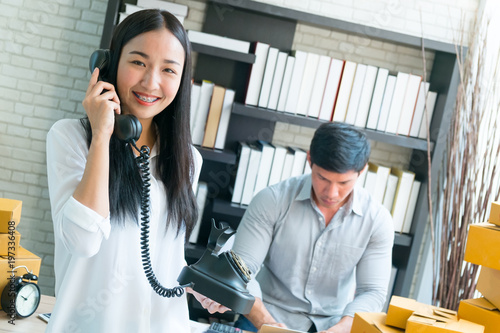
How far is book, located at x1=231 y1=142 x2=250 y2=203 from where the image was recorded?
3410 millimetres

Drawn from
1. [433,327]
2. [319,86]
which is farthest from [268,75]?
[433,327]

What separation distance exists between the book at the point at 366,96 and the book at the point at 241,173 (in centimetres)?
68

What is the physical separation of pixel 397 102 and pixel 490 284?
5.96 ft

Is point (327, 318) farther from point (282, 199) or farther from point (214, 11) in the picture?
point (214, 11)

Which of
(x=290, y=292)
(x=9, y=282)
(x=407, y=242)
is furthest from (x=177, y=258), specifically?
(x=407, y=242)

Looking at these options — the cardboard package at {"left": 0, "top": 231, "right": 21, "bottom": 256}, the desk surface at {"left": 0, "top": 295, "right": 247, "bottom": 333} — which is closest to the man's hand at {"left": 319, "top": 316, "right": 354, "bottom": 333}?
the desk surface at {"left": 0, "top": 295, "right": 247, "bottom": 333}

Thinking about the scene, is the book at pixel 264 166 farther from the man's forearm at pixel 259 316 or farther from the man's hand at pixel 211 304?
the man's hand at pixel 211 304

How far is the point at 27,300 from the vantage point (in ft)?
6.27

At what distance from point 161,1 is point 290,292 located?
180 centimetres

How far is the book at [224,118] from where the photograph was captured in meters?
3.38

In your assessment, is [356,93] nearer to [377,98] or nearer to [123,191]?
[377,98]

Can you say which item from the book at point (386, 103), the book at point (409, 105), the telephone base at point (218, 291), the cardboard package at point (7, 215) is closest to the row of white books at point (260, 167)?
the book at point (386, 103)

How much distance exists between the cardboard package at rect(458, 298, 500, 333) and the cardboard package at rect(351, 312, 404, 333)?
0.23 meters

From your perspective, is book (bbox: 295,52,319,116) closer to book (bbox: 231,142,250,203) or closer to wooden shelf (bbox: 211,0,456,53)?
wooden shelf (bbox: 211,0,456,53)
